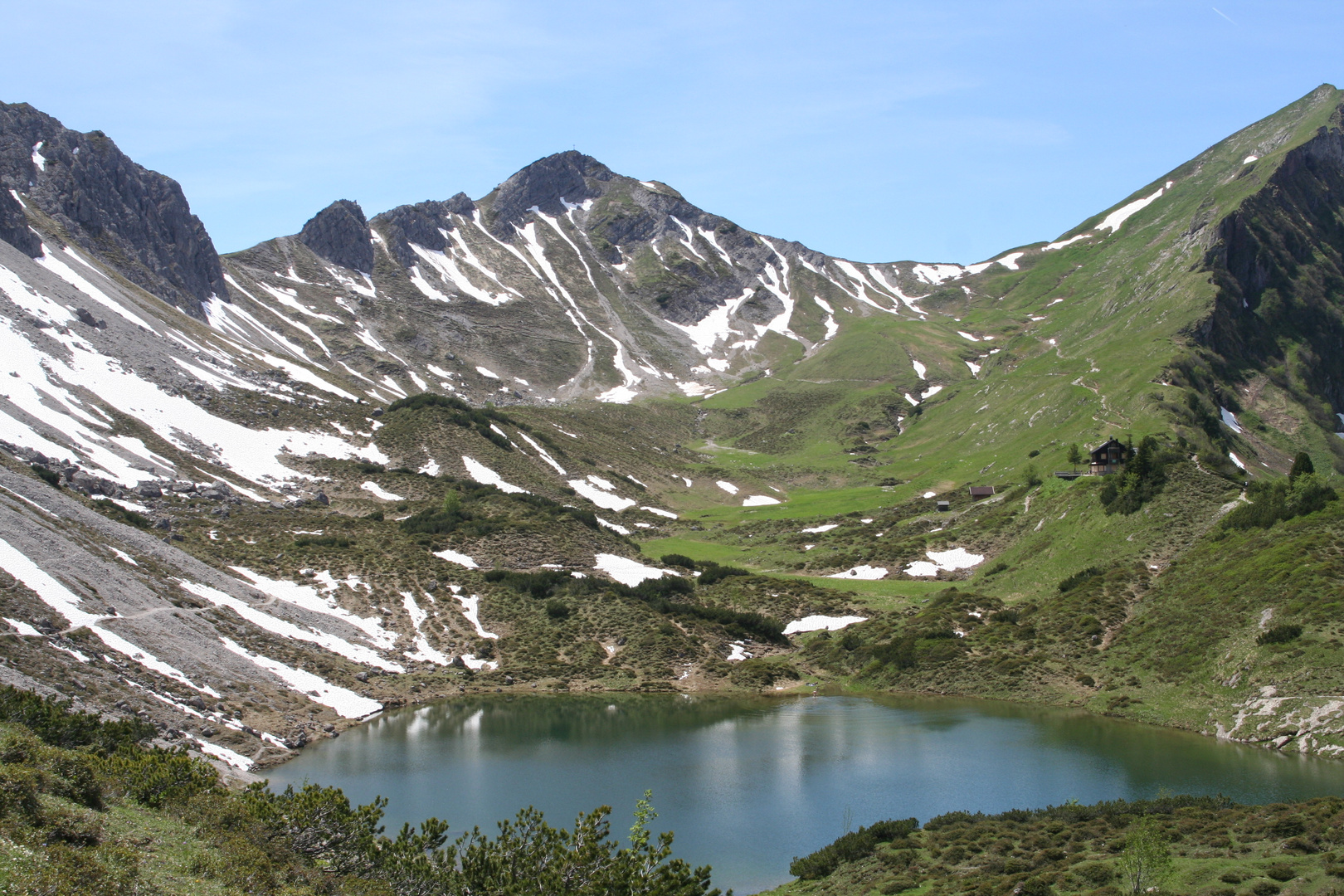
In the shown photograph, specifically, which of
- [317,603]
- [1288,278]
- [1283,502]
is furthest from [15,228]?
[1288,278]

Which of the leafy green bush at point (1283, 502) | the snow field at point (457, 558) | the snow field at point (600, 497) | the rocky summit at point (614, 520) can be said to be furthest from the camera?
the snow field at point (600, 497)

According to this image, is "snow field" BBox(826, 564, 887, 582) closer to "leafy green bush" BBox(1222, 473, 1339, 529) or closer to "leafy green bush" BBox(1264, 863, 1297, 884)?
"leafy green bush" BBox(1222, 473, 1339, 529)

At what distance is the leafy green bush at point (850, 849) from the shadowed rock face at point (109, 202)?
454 ft

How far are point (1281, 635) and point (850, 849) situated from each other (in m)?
28.6

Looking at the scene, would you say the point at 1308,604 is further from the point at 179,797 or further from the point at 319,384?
the point at 319,384

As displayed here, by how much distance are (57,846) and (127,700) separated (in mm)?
23627

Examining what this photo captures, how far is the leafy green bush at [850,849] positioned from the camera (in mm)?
27031

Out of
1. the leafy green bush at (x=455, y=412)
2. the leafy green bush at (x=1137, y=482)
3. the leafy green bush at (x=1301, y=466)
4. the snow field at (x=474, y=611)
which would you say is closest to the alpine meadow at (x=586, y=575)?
the snow field at (x=474, y=611)

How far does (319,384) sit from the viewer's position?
129 m

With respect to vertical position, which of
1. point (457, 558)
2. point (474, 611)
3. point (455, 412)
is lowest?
point (474, 611)

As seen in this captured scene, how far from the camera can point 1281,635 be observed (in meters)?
42.5

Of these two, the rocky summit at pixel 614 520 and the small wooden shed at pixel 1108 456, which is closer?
the rocky summit at pixel 614 520

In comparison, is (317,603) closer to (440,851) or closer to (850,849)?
(440,851)

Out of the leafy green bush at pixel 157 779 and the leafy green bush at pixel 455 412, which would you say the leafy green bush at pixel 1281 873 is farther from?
the leafy green bush at pixel 455 412
